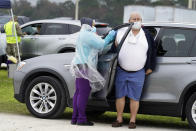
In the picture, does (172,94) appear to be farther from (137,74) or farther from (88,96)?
(88,96)

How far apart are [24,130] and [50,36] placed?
902cm

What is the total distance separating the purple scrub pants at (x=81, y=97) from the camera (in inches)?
331

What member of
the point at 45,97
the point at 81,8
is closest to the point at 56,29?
the point at 45,97

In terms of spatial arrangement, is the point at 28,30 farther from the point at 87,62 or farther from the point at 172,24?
the point at 172,24

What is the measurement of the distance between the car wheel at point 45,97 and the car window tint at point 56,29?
7767 millimetres

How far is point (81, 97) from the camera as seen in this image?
332 inches

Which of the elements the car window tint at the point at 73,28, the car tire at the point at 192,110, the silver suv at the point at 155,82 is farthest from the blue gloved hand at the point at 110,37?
the car window tint at the point at 73,28

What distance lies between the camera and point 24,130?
26.1 ft

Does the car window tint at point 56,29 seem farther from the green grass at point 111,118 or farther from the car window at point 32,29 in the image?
the green grass at point 111,118

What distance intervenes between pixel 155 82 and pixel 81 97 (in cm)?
110

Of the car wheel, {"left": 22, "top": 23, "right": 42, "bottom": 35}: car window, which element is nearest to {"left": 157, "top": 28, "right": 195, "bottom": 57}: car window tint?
the car wheel

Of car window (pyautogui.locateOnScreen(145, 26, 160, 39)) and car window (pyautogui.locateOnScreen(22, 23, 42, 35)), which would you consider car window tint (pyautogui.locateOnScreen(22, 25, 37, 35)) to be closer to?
car window (pyautogui.locateOnScreen(22, 23, 42, 35))

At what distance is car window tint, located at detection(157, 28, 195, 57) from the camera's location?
323 inches

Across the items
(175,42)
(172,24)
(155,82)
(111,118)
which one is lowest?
(111,118)
